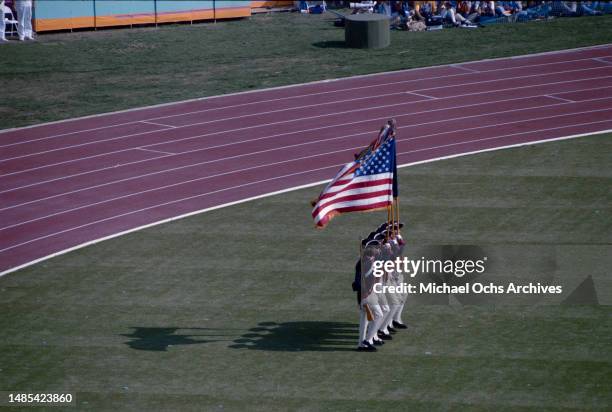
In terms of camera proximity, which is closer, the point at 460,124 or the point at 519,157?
the point at 519,157

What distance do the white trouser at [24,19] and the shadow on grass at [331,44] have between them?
8940 millimetres

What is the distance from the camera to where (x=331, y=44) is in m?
36.9

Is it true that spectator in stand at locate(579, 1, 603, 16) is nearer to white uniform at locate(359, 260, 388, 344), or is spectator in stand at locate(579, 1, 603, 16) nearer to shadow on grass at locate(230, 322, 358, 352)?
shadow on grass at locate(230, 322, 358, 352)

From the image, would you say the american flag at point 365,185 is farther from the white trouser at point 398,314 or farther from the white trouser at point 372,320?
the white trouser at point 398,314

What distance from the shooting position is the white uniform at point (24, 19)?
36.2 metres

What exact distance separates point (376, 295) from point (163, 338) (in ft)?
10.2

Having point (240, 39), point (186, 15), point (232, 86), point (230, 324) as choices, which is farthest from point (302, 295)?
point (186, 15)

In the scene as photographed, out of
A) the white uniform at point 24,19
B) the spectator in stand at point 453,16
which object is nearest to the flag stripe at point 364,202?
the white uniform at point 24,19

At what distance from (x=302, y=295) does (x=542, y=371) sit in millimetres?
4359

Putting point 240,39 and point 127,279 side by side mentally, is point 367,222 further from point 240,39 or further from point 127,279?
point 240,39

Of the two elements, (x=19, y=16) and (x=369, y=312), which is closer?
(x=369, y=312)

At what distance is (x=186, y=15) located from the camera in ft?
132

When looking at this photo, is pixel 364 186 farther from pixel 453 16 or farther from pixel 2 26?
pixel 453 16

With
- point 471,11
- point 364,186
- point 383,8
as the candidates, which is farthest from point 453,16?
point 364,186
